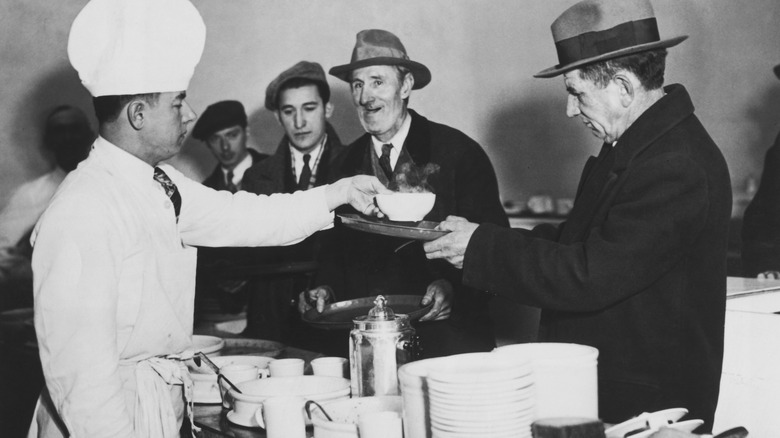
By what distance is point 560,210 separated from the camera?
6.36m

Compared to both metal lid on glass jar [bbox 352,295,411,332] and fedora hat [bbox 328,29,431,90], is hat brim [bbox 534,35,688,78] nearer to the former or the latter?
metal lid on glass jar [bbox 352,295,411,332]

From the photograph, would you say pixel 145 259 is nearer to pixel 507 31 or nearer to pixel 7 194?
pixel 7 194

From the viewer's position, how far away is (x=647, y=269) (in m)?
2.26

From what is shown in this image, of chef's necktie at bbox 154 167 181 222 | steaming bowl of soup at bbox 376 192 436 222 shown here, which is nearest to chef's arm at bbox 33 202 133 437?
chef's necktie at bbox 154 167 181 222

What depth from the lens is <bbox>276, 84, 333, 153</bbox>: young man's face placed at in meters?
5.66

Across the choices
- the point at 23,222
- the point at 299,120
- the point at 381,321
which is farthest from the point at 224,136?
the point at 381,321

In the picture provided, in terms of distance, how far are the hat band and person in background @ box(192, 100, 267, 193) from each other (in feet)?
13.7

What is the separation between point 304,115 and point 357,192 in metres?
2.84

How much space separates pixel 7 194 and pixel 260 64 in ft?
7.05

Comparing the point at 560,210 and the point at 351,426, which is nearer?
the point at 351,426

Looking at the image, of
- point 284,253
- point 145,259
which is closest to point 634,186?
point 145,259

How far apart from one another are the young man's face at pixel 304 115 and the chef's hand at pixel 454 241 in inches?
125

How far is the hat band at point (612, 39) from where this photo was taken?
2.49 m

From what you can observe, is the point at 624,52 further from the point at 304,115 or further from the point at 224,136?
the point at 224,136
